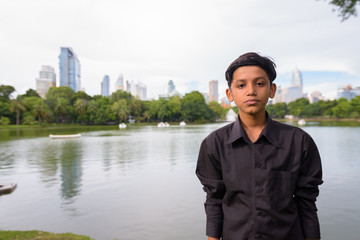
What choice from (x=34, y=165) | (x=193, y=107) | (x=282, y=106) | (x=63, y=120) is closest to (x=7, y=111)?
(x=63, y=120)

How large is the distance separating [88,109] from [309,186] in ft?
231

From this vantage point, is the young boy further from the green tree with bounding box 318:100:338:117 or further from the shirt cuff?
the green tree with bounding box 318:100:338:117

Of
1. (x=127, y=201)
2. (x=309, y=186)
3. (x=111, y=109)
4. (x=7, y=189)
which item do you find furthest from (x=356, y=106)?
(x=309, y=186)

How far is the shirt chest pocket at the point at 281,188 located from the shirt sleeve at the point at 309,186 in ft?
0.24

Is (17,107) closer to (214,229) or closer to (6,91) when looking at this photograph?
(6,91)

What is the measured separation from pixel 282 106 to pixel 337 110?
21.0 metres

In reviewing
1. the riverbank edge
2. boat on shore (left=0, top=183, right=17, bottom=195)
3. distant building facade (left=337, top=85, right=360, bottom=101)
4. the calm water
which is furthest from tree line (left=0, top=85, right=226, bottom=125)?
distant building facade (left=337, top=85, right=360, bottom=101)

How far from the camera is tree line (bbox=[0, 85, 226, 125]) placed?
58934mm

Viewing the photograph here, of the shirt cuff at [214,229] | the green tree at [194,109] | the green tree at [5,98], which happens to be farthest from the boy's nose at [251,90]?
the green tree at [194,109]

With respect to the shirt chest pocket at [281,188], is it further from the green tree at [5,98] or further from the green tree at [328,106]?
the green tree at [328,106]

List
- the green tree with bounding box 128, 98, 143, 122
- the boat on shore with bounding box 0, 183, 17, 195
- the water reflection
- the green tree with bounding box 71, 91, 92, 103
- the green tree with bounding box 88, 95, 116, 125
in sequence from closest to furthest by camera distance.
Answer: the boat on shore with bounding box 0, 183, 17, 195 < the water reflection < the green tree with bounding box 88, 95, 116, 125 < the green tree with bounding box 128, 98, 143, 122 < the green tree with bounding box 71, 91, 92, 103

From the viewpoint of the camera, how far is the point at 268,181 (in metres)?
1.57

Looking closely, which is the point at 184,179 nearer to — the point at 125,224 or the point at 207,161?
the point at 125,224

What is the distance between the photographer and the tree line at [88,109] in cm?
5893
